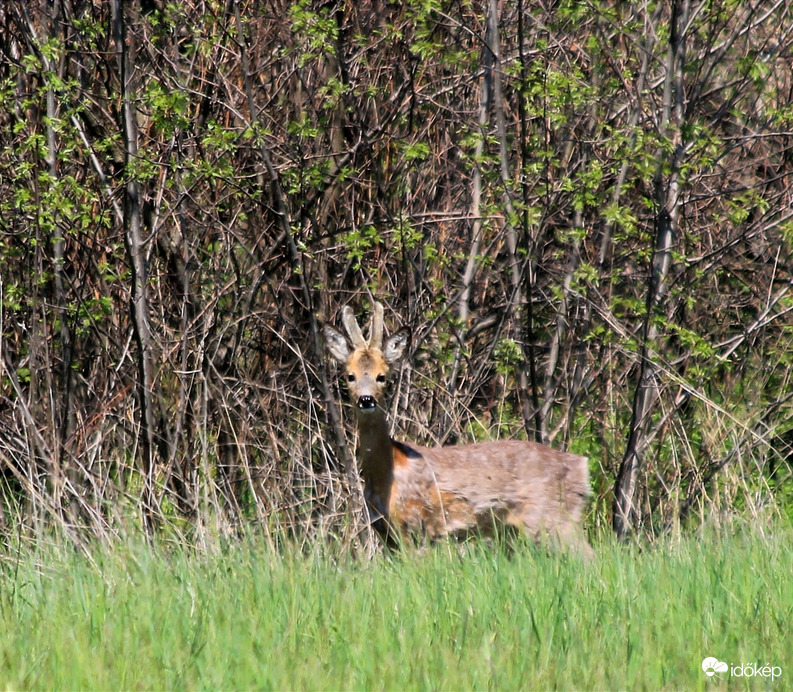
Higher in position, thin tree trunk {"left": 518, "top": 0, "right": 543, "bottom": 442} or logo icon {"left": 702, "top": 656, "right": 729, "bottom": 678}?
thin tree trunk {"left": 518, "top": 0, "right": 543, "bottom": 442}

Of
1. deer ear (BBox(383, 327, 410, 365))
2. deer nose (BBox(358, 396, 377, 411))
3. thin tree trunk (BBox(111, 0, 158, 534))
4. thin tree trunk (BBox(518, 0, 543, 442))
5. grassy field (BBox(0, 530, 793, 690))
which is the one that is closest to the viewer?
grassy field (BBox(0, 530, 793, 690))

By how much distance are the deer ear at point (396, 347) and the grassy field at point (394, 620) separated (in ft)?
6.13

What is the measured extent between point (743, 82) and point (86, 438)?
4.94 meters

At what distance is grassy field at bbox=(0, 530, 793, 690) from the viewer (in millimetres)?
3771

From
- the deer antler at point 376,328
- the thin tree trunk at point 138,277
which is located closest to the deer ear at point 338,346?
the deer antler at point 376,328

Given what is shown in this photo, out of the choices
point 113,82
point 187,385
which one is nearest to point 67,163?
point 113,82

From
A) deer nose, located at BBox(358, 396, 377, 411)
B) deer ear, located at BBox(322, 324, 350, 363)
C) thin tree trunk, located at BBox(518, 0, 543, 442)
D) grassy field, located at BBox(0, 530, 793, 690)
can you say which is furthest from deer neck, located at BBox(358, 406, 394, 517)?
grassy field, located at BBox(0, 530, 793, 690)

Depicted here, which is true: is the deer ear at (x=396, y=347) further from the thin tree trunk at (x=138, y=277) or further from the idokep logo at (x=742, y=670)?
the idokep logo at (x=742, y=670)

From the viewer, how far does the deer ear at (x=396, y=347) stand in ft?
23.0

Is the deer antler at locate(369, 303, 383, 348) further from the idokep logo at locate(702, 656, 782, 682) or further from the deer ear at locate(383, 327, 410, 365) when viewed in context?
the idokep logo at locate(702, 656, 782, 682)

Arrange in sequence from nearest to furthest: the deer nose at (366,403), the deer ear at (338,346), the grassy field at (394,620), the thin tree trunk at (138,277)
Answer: the grassy field at (394,620) → the deer nose at (366,403) → the thin tree trunk at (138,277) → the deer ear at (338,346)

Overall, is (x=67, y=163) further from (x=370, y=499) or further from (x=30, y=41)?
(x=370, y=499)

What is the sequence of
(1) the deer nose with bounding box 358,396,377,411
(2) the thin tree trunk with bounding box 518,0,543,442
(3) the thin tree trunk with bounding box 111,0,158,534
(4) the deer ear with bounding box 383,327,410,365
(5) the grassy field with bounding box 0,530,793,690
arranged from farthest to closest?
(2) the thin tree trunk with bounding box 518,0,543,442 → (4) the deer ear with bounding box 383,327,410,365 → (3) the thin tree trunk with bounding box 111,0,158,534 → (1) the deer nose with bounding box 358,396,377,411 → (5) the grassy field with bounding box 0,530,793,690

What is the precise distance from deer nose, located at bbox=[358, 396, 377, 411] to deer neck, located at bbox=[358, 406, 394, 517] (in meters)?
0.12
